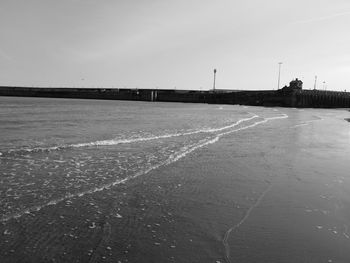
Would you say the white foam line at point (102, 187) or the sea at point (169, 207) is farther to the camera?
the white foam line at point (102, 187)

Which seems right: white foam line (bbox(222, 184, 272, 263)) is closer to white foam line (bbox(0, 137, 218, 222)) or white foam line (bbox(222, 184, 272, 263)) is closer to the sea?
the sea

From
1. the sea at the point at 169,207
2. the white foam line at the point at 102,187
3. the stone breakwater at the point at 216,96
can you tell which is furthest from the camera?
the stone breakwater at the point at 216,96

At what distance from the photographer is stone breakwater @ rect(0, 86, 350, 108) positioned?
385ft

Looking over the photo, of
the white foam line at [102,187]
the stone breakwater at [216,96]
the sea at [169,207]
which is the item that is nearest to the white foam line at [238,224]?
the sea at [169,207]

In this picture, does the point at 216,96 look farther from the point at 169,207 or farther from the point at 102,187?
the point at 169,207

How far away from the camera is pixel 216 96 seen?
460ft

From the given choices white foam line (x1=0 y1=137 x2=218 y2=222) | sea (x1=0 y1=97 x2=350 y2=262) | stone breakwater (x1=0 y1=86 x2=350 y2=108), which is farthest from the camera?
stone breakwater (x1=0 y1=86 x2=350 y2=108)

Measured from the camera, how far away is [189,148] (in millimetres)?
19062

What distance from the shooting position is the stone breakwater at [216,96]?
117438 millimetres

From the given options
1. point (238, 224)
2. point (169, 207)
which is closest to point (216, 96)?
point (169, 207)

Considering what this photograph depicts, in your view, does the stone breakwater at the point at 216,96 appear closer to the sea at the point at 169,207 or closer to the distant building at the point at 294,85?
the distant building at the point at 294,85

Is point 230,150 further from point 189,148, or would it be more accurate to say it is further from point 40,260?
point 40,260

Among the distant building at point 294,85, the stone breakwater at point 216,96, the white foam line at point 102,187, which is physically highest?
the distant building at point 294,85

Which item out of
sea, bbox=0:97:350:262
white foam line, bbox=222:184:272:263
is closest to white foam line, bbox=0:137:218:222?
sea, bbox=0:97:350:262
